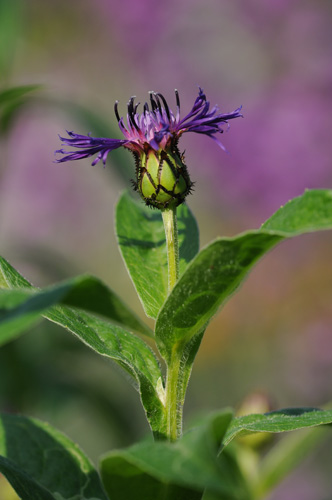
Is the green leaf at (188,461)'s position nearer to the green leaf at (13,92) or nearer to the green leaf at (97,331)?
the green leaf at (97,331)

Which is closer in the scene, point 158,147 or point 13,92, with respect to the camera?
point 158,147

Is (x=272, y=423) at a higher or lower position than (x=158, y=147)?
lower

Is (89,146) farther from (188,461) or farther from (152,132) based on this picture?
(188,461)

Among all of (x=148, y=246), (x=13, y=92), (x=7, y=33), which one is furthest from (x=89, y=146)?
(x=7, y=33)

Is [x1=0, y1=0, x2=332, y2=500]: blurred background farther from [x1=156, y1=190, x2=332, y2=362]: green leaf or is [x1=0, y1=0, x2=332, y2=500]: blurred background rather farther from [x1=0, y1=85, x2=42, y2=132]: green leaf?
[x1=156, y1=190, x2=332, y2=362]: green leaf

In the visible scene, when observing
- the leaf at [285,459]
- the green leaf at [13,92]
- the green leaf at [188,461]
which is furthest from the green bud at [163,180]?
the green leaf at [13,92]

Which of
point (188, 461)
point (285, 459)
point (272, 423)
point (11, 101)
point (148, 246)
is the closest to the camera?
point (188, 461)
